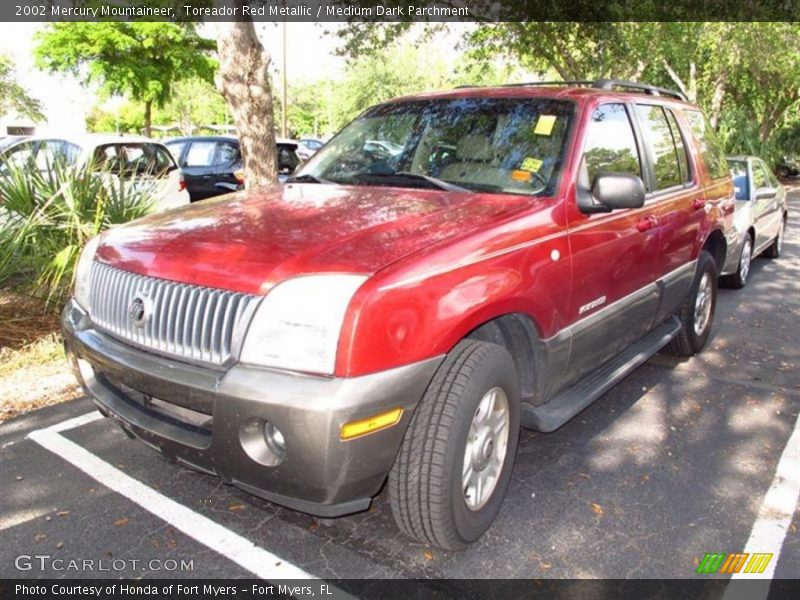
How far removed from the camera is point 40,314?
5.61 m

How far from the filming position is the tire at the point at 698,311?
506 centimetres

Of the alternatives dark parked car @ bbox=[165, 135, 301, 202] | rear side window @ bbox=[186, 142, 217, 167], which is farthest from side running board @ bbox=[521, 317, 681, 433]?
rear side window @ bbox=[186, 142, 217, 167]

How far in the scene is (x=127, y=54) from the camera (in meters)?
20.8

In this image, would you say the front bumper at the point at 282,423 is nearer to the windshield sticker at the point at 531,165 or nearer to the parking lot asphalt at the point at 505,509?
the parking lot asphalt at the point at 505,509

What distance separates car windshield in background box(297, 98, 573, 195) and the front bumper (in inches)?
50.9

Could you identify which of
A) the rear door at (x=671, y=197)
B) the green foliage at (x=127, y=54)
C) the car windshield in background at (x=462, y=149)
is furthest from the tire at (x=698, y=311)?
the green foliage at (x=127, y=54)

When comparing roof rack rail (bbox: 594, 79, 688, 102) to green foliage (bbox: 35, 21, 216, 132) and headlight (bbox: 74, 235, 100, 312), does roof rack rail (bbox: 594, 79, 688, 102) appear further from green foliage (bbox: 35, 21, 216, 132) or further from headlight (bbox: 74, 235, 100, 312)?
green foliage (bbox: 35, 21, 216, 132)

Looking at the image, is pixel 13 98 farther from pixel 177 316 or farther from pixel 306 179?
pixel 177 316

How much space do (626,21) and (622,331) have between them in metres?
13.0

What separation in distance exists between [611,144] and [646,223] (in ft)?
1.71

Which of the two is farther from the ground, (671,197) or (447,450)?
(671,197)

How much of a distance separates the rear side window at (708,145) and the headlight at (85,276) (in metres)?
4.19

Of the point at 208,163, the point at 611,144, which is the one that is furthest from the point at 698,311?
the point at 208,163

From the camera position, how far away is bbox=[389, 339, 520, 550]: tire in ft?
8.13
